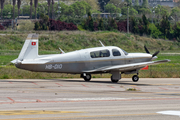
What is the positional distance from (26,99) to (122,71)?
8786mm

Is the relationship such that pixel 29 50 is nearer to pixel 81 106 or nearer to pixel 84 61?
pixel 84 61

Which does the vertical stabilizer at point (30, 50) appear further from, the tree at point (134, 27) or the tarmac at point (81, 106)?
the tree at point (134, 27)

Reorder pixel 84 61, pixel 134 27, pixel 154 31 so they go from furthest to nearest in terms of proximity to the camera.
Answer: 1. pixel 154 31
2. pixel 134 27
3. pixel 84 61

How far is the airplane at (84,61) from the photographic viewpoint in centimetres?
1789

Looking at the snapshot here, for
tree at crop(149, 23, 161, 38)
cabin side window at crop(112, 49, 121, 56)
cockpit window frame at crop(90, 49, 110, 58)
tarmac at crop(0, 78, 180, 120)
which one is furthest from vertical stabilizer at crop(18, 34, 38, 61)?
tree at crop(149, 23, 161, 38)

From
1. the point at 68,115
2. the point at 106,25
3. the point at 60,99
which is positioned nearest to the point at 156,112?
the point at 68,115

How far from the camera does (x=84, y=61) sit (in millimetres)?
19109

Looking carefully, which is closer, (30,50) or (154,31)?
(30,50)

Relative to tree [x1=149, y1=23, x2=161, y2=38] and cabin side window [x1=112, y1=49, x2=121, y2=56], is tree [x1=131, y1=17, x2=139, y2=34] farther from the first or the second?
cabin side window [x1=112, y1=49, x2=121, y2=56]

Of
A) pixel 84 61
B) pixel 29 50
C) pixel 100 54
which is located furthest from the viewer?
pixel 100 54

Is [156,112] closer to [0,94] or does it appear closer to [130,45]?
[0,94]

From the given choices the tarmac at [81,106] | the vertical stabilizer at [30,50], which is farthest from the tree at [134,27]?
the tarmac at [81,106]

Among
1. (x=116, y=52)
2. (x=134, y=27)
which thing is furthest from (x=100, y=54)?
(x=134, y=27)

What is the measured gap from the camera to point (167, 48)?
232 ft
